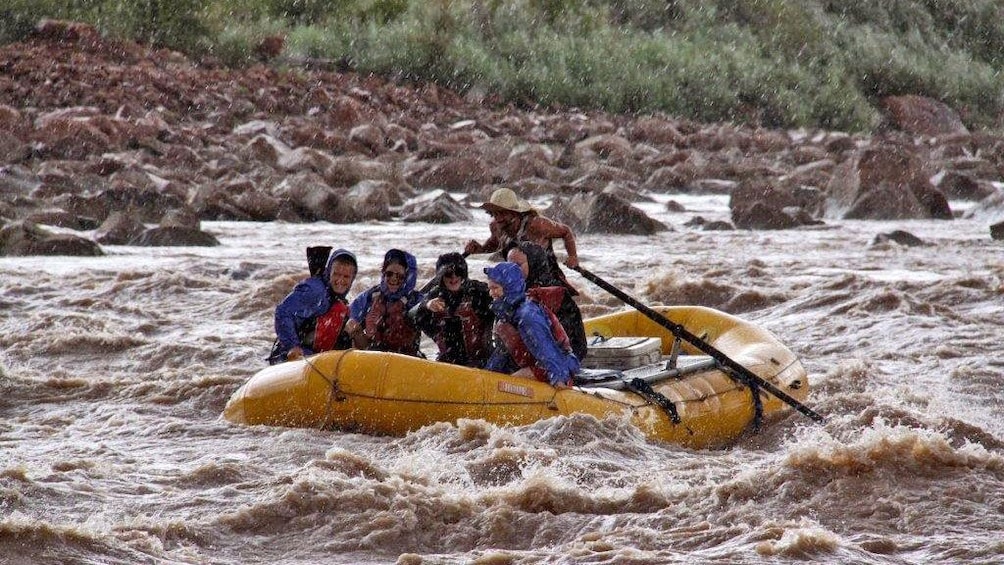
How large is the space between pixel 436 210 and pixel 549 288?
9.97m

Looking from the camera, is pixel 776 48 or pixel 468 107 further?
pixel 776 48

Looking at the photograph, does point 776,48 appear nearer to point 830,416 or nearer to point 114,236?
point 114,236

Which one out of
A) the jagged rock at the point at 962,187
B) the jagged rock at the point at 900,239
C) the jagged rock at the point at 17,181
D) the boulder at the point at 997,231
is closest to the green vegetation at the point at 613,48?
the jagged rock at the point at 17,181

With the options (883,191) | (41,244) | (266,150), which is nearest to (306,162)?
(266,150)

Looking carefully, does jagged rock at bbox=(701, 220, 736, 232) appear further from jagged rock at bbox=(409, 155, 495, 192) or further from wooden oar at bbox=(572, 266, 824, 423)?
wooden oar at bbox=(572, 266, 824, 423)

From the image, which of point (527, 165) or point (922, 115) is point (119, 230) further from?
point (922, 115)

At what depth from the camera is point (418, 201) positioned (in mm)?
17531

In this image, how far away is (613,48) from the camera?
32625 millimetres

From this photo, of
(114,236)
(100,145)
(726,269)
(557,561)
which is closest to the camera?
(557,561)

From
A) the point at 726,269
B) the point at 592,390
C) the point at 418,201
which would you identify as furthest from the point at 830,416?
Answer: the point at 418,201

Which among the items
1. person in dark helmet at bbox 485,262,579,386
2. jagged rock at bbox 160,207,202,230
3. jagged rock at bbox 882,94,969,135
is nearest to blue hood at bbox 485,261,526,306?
person in dark helmet at bbox 485,262,579,386

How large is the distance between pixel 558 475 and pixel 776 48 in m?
31.7

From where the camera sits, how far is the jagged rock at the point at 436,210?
55.8 feet

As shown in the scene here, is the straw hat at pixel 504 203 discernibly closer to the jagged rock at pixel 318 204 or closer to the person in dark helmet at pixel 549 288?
the person in dark helmet at pixel 549 288
